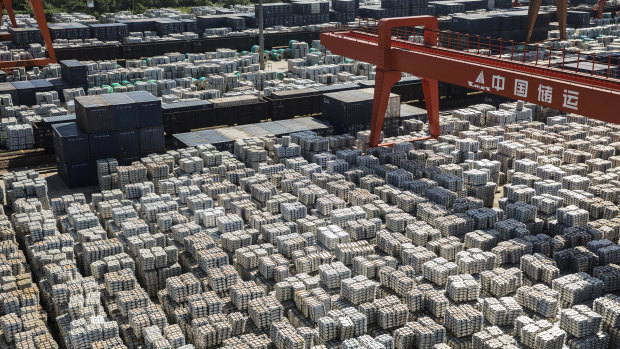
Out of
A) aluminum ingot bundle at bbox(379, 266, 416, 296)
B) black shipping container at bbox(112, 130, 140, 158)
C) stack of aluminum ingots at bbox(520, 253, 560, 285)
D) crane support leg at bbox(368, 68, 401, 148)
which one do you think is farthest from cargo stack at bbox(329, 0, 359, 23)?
aluminum ingot bundle at bbox(379, 266, 416, 296)

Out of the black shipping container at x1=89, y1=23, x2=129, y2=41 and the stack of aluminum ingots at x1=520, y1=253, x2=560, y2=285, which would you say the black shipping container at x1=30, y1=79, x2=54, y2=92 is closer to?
the black shipping container at x1=89, y1=23, x2=129, y2=41

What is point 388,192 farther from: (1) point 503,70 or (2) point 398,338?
(2) point 398,338

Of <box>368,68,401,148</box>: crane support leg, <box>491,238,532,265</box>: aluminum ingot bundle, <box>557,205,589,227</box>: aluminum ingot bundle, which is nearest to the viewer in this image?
<box>491,238,532,265</box>: aluminum ingot bundle

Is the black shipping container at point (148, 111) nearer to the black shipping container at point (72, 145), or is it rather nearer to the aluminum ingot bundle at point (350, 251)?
the black shipping container at point (72, 145)

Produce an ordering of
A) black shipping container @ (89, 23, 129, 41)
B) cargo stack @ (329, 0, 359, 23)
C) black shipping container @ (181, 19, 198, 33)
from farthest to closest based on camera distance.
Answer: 1. cargo stack @ (329, 0, 359, 23)
2. black shipping container @ (181, 19, 198, 33)
3. black shipping container @ (89, 23, 129, 41)

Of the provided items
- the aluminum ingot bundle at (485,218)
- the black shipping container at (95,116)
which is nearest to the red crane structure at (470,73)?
the aluminum ingot bundle at (485,218)
